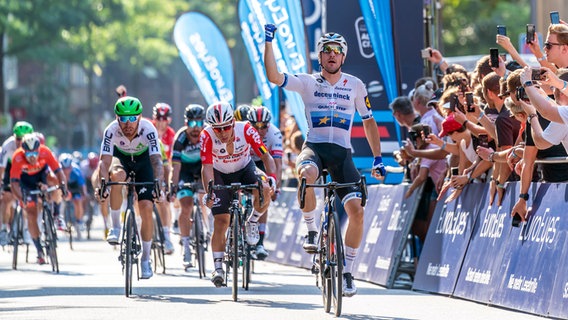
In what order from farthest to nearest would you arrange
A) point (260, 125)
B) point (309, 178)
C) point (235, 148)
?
point (260, 125)
point (235, 148)
point (309, 178)

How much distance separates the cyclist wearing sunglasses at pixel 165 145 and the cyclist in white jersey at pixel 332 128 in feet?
22.1

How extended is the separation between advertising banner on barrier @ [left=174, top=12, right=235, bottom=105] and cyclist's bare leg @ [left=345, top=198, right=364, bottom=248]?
13.7m

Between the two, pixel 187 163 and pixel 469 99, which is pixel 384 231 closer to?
pixel 469 99

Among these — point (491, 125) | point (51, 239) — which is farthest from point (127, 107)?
point (51, 239)

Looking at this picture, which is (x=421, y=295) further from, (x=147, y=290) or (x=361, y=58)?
(x=361, y=58)

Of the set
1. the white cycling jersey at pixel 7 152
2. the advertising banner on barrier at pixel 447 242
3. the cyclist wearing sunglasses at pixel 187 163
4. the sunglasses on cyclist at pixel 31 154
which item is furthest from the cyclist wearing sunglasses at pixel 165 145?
the advertising banner on barrier at pixel 447 242

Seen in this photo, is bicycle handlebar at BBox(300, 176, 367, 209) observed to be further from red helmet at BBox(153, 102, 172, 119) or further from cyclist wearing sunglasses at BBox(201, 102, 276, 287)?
red helmet at BBox(153, 102, 172, 119)

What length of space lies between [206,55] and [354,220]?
47.1 feet

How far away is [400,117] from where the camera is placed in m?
16.8

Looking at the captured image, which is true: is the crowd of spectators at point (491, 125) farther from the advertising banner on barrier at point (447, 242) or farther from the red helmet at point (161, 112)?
the red helmet at point (161, 112)

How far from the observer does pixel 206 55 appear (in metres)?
26.8

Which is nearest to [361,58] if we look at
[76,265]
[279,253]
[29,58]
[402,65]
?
[402,65]

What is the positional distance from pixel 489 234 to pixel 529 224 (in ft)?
3.27

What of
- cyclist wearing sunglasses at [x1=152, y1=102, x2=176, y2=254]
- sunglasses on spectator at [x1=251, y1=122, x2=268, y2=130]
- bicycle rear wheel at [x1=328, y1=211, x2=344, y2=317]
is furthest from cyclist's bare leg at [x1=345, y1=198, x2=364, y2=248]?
cyclist wearing sunglasses at [x1=152, y1=102, x2=176, y2=254]
